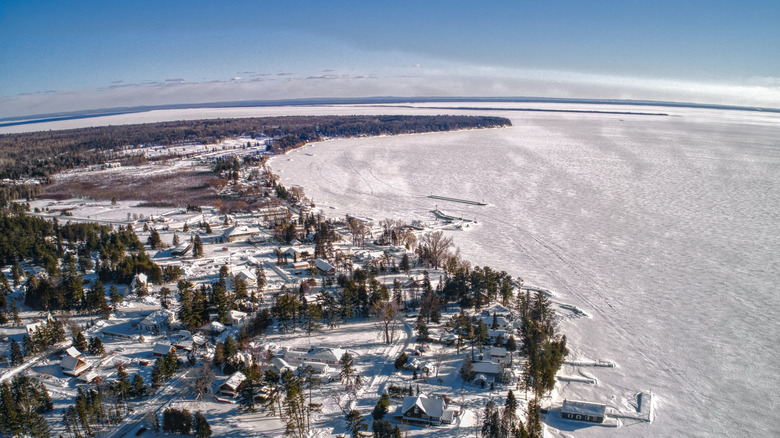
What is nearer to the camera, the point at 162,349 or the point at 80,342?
the point at 162,349

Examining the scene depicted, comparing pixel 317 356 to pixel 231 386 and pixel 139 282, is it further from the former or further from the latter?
pixel 139 282

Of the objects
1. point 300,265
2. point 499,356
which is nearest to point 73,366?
point 300,265

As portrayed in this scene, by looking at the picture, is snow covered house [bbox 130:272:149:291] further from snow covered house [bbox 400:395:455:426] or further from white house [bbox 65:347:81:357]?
snow covered house [bbox 400:395:455:426]

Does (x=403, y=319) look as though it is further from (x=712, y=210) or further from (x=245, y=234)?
(x=712, y=210)

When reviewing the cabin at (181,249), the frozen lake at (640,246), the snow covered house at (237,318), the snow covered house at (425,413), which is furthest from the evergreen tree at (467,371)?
the cabin at (181,249)

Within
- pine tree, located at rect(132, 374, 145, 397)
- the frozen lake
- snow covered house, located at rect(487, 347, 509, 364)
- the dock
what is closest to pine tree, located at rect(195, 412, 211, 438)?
pine tree, located at rect(132, 374, 145, 397)

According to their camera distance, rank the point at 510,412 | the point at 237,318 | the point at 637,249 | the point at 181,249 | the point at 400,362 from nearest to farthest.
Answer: the point at 510,412
the point at 400,362
the point at 237,318
the point at 637,249
the point at 181,249

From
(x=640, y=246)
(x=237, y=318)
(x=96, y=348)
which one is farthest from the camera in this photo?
(x=640, y=246)

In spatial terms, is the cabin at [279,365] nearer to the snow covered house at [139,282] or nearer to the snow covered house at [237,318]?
the snow covered house at [237,318]
